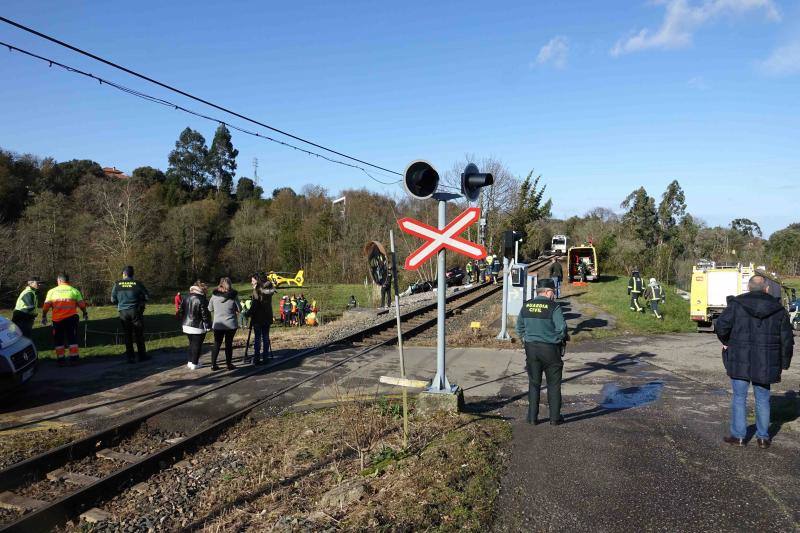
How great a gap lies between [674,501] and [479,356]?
6463 millimetres

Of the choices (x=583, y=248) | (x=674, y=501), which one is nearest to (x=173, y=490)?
(x=674, y=501)

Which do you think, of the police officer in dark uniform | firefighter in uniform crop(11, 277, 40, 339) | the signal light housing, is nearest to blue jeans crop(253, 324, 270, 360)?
firefighter in uniform crop(11, 277, 40, 339)

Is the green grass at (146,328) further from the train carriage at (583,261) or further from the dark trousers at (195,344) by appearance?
the train carriage at (583,261)

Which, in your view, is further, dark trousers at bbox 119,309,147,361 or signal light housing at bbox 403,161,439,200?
dark trousers at bbox 119,309,147,361

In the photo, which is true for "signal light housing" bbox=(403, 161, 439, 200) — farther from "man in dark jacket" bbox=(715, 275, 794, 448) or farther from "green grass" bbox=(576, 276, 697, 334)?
"green grass" bbox=(576, 276, 697, 334)

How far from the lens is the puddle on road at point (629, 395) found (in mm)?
7316

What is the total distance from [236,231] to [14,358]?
51.6 m

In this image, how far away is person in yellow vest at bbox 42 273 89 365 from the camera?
32.0ft

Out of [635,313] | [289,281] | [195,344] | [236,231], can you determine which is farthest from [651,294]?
[236,231]

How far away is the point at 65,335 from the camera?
10148mm

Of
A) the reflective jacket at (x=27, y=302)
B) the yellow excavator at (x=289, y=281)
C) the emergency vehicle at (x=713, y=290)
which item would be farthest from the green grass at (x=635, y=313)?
the yellow excavator at (x=289, y=281)

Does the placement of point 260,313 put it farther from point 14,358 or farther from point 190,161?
point 190,161

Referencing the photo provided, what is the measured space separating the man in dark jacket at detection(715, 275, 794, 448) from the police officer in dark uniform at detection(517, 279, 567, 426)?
5.54 ft

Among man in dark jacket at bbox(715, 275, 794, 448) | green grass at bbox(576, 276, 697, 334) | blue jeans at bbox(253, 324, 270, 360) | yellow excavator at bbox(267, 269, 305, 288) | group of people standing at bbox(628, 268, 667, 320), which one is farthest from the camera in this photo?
yellow excavator at bbox(267, 269, 305, 288)
